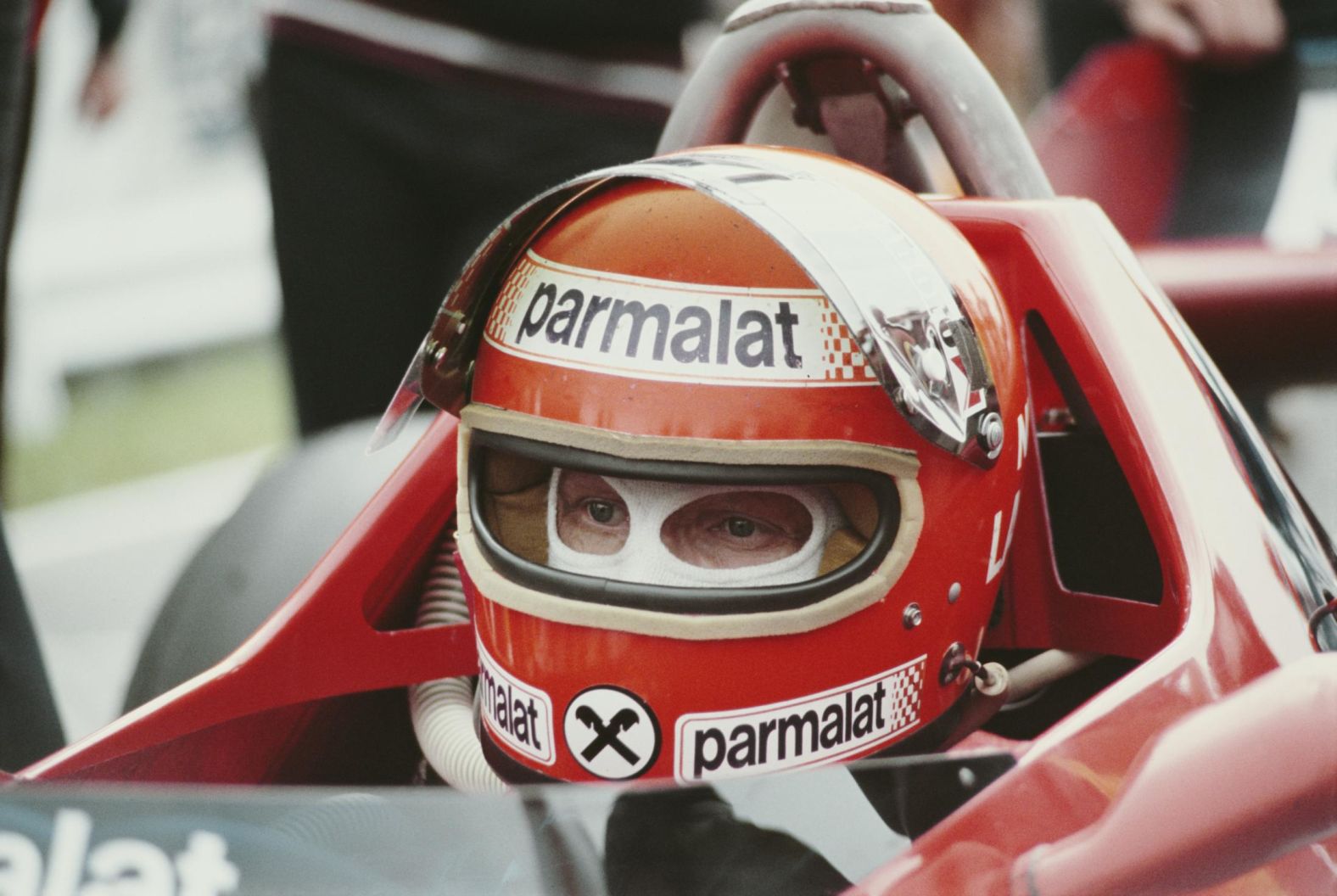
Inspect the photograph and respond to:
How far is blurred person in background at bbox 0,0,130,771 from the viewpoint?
1.54 metres

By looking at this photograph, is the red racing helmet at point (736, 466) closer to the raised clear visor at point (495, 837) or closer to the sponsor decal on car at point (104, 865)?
the raised clear visor at point (495, 837)

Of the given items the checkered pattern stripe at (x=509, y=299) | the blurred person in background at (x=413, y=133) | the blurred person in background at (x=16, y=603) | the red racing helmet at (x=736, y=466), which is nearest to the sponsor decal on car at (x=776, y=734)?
the red racing helmet at (x=736, y=466)

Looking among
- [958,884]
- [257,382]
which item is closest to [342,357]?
[958,884]

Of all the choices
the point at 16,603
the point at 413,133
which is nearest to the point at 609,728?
the point at 16,603

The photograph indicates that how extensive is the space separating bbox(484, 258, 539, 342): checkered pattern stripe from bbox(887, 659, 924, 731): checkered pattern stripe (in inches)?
16.5

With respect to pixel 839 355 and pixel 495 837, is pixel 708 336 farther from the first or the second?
pixel 495 837

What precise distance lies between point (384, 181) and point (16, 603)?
144cm

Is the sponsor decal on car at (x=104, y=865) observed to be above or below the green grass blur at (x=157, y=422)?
above

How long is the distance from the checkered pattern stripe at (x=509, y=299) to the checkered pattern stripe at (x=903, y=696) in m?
0.42

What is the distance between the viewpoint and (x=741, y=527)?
122 cm

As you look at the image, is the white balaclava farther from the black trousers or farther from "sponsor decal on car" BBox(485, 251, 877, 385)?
the black trousers

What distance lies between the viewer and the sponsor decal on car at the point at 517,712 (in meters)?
1.23

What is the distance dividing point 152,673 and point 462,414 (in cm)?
71

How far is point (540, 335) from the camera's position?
1.23 metres
